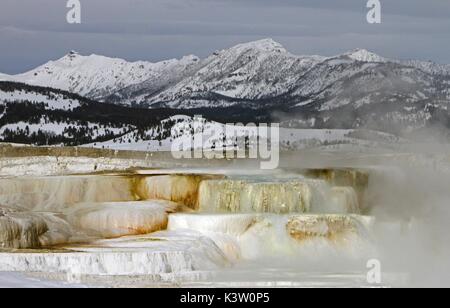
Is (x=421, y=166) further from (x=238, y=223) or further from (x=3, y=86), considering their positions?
(x=3, y=86)

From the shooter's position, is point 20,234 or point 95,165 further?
point 95,165

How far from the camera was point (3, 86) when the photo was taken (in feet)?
550

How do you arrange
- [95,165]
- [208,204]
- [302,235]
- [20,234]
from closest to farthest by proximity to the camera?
[20,234], [302,235], [208,204], [95,165]

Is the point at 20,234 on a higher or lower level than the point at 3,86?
lower

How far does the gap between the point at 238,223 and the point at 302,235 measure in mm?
2143

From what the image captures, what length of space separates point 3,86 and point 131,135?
44965mm

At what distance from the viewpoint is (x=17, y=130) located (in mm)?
138000

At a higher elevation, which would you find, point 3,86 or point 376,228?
point 3,86
